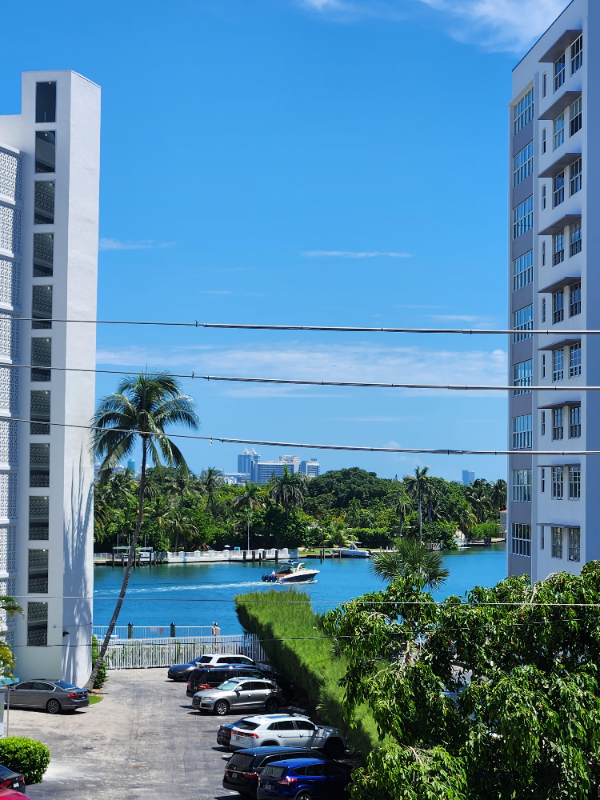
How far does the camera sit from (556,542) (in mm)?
40969

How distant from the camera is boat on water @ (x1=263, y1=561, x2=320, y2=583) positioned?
115 meters

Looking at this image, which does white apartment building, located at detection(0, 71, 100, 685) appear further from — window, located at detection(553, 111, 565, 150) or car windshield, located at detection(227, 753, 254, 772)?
window, located at detection(553, 111, 565, 150)

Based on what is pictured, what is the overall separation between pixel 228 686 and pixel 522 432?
18.7m

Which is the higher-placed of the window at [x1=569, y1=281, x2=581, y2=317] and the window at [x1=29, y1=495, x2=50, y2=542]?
the window at [x1=569, y1=281, x2=581, y2=317]

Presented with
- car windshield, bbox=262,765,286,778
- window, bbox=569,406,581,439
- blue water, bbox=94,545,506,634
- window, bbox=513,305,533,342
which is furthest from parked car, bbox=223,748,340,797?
blue water, bbox=94,545,506,634

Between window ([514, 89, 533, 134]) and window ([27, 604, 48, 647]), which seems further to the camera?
window ([514, 89, 533, 134])

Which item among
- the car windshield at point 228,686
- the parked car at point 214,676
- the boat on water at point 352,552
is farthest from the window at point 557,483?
the boat on water at point 352,552

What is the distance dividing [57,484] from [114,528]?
77005 millimetres

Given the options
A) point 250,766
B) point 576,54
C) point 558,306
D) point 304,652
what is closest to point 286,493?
point 558,306

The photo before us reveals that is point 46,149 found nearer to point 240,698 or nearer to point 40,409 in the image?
point 40,409

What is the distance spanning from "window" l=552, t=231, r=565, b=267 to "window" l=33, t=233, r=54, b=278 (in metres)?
21.3

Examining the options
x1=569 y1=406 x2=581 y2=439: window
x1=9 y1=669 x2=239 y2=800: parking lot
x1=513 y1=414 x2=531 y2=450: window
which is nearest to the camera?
x1=9 y1=669 x2=239 y2=800: parking lot

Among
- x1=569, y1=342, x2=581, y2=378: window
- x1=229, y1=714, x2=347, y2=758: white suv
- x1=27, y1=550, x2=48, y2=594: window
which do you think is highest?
x1=569, y1=342, x2=581, y2=378: window

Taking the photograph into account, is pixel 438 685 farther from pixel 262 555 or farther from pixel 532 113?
pixel 262 555
